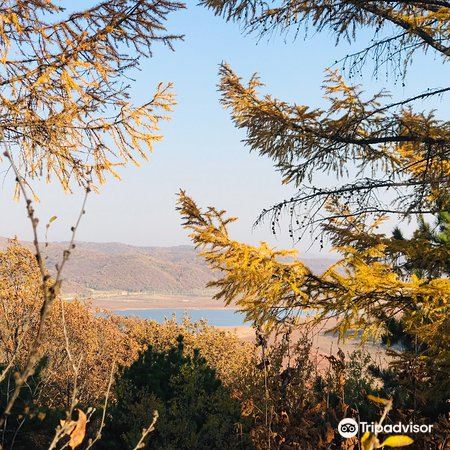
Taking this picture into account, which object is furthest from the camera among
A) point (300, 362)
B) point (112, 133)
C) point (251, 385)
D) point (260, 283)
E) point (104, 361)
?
point (104, 361)

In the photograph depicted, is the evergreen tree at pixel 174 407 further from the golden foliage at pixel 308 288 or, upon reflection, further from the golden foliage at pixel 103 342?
the golden foliage at pixel 103 342

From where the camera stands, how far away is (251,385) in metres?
6.28

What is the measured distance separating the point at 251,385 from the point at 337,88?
508 cm

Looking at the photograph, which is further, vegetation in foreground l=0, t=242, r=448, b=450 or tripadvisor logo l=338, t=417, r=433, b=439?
vegetation in foreground l=0, t=242, r=448, b=450

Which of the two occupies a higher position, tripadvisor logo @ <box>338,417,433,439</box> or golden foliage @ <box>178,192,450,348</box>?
golden foliage @ <box>178,192,450,348</box>

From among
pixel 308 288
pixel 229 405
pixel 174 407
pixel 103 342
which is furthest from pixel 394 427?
pixel 103 342

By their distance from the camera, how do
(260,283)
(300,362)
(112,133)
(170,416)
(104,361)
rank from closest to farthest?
1. (300,362)
2. (260,283)
3. (170,416)
4. (112,133)
5. (104,361)

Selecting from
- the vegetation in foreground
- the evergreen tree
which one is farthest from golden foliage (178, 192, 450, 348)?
the evergreen tree

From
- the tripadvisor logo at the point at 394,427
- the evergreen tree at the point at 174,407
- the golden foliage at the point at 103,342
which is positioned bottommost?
the golden foliage at the point at 103,342

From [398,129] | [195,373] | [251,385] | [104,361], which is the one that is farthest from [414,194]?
[104,361]

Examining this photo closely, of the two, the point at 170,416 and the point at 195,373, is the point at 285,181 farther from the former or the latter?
the point at 170,416

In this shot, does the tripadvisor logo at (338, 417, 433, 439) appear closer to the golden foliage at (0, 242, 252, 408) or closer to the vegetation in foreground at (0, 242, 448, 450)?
the vegetation in foreground at (0, 242, 448, 450)

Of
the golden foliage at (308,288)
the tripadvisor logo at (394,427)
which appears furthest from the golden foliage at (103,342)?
the tripadvisor logo at (394,427)

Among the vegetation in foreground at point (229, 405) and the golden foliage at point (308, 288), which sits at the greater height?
the golden foliage at point (308, 288)
